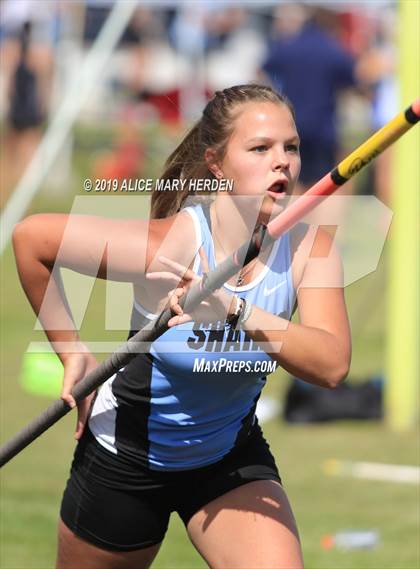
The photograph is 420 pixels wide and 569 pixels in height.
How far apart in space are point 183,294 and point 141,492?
78cm

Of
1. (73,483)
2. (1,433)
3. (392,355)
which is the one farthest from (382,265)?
(73,483)

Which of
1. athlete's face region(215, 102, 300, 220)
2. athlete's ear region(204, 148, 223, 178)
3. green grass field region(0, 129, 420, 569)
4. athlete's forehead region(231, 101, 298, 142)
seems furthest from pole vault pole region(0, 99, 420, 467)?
green grass field region(0, 129, 420, 569)

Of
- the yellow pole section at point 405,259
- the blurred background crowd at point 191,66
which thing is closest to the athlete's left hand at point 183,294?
the yellow pole section at point 405,259

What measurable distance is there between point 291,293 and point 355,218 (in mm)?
13393

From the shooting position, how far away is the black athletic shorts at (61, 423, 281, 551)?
3.77 metres

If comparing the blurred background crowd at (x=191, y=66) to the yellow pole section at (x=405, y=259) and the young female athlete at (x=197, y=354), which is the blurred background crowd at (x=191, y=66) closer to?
the yellow pole section at (x=405, y=259)

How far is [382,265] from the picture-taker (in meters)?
11.5

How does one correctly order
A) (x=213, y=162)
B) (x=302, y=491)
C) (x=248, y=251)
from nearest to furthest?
(x=248, y=251)
(x=213, y=162)
(x=302, y=491)

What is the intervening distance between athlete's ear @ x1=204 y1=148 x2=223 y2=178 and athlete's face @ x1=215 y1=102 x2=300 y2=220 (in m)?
0.04

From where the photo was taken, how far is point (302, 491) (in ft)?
21.1

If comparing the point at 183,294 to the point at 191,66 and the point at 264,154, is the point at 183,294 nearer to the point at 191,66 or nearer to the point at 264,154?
the point at 264,154

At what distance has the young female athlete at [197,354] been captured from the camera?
3.55 metres

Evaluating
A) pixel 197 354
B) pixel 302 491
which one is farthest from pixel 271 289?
pixel 302 491

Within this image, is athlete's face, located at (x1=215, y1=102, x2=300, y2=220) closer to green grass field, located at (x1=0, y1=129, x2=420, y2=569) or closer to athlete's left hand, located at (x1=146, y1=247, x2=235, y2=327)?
athlete's left hand, located at (x1=146, y1=247, x2=235, y2=327)
